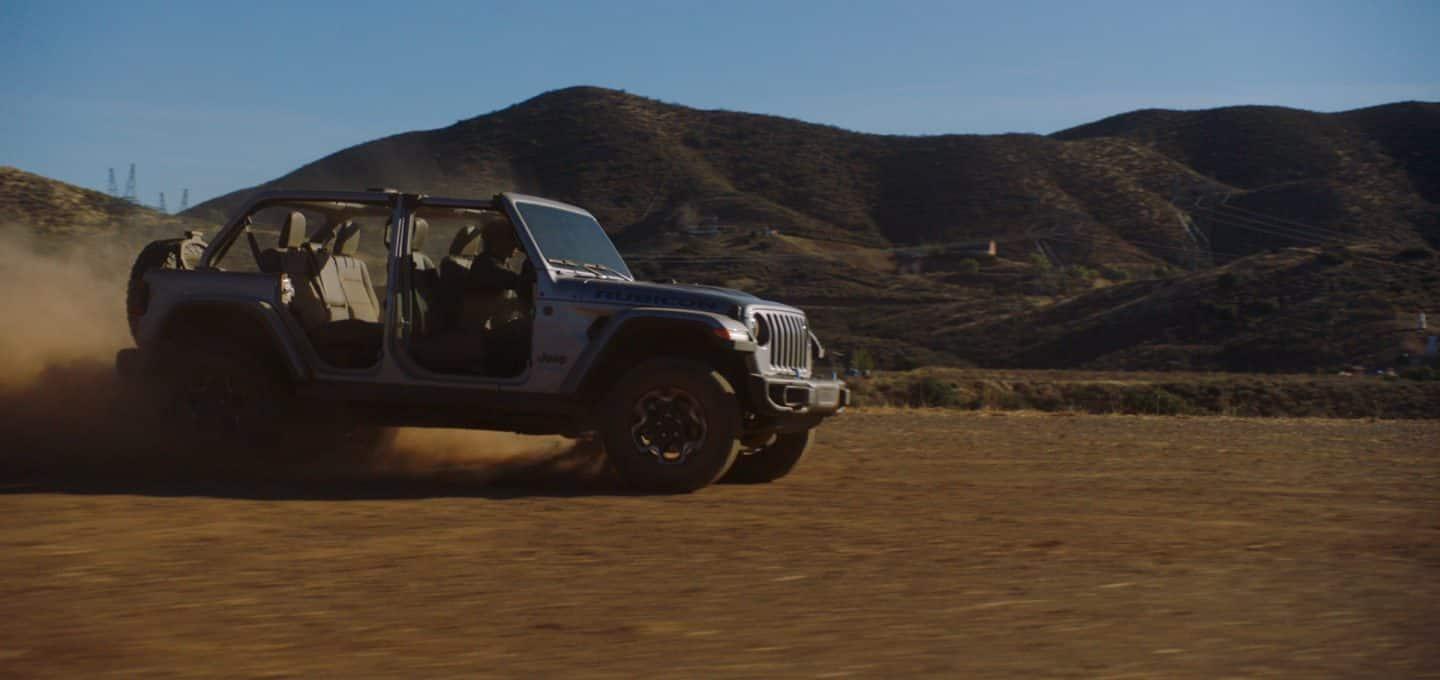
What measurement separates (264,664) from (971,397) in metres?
26.2

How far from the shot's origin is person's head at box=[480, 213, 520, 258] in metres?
10.5

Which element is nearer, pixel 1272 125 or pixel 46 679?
pixel 46 679

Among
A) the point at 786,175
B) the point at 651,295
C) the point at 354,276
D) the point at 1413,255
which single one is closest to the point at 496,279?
the point at 651,295

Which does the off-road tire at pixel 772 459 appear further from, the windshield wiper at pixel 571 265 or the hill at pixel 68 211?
the hill at pixel 68 211

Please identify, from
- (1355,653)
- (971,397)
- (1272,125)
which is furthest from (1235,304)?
(1272,125)

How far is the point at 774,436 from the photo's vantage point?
1083cm

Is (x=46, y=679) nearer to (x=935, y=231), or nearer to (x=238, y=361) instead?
(x=238, y=361)

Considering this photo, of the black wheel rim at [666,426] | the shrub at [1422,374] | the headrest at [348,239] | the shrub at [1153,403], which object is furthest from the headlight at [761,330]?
the shrub at [1422,374]

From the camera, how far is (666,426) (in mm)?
A: 9656

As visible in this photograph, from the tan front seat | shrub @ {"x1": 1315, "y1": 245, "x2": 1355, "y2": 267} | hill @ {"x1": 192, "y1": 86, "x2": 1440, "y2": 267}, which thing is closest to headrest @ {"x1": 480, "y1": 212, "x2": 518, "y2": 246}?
the tan front seat

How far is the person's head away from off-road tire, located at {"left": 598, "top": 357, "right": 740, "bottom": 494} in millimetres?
1550

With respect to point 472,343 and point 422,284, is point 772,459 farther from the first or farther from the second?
point 422,284

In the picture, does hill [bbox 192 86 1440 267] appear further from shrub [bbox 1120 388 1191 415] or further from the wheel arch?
the wheel arch

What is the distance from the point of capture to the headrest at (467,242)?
10.9 meters
